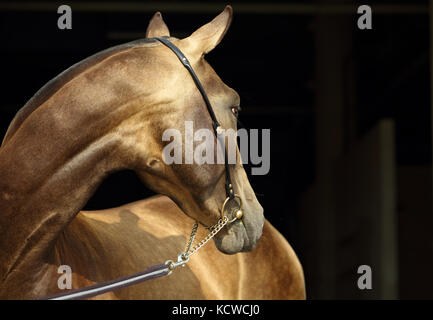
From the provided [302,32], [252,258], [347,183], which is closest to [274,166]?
[302,32]

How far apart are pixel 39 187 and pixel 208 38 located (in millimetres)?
658

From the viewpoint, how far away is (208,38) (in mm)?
2205

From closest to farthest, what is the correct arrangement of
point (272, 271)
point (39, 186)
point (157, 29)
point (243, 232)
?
point (39, 186) → point (243, 232) → point (157, 29) → point (272, 271)

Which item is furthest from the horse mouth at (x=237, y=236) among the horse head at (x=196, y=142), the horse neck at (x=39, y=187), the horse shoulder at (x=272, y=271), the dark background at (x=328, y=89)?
the dark background at (x=328, y=89)

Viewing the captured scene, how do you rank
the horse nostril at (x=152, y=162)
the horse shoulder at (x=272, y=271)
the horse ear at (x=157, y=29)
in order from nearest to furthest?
the horse nostril at (x=152, y=162), the horse ear at (x=157, y=29), the horse shoulder at (x=272, y=271)

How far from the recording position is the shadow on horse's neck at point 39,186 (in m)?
1.99

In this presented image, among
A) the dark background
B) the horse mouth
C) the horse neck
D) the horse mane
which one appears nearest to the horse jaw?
the horse mouth

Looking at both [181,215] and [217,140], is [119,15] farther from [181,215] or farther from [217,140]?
[217,140]

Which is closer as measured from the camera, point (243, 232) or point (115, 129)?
point (115, 129)

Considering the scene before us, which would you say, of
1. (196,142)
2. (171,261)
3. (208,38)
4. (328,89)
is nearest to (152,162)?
(196,142)

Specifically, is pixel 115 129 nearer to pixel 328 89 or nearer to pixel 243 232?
pixel 243 232

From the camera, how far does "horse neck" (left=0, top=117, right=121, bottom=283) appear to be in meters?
1.99

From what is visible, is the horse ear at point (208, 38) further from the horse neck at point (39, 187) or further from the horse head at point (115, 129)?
the horse neck at point (39, 187)

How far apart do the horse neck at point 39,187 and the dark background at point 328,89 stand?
259 centimetres
